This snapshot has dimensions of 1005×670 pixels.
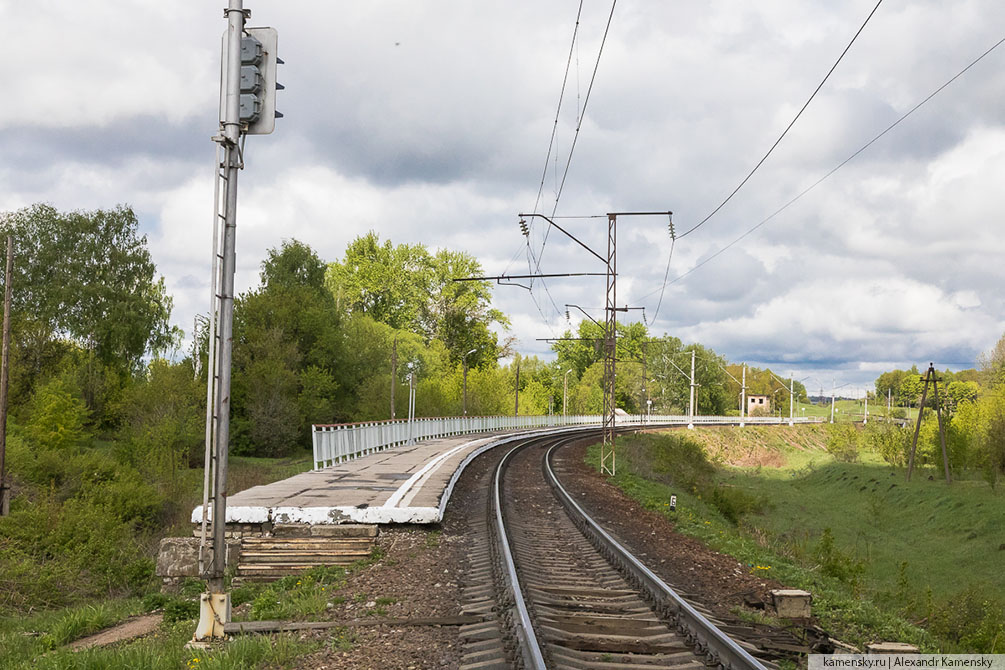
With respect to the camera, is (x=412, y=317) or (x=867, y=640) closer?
(x=867, y=640)

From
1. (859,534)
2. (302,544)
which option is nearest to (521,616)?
(302,544)

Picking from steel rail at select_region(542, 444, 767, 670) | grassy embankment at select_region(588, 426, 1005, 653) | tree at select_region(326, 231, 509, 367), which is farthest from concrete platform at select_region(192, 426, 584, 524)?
tree at select_region(326, 231, 509, 367)

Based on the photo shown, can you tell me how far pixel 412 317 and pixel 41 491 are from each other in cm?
5292

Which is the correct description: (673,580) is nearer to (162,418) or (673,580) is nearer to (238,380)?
(162,418)

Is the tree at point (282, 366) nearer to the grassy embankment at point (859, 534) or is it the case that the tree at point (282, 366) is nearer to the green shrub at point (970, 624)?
the grassy embankment at point (859, 534)

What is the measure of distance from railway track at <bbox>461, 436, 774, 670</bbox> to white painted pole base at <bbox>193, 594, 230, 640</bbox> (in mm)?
2100

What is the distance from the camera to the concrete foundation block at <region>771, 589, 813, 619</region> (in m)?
8.12

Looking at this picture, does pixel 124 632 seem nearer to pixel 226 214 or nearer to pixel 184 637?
pixel 184 637

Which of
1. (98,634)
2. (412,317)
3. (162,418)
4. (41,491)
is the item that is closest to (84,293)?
(162,418)

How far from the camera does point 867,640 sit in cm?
738

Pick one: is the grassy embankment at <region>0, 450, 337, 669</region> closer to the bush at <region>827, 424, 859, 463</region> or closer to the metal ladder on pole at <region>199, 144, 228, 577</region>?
the metal ladder on pole at <region>199, 144, 228, 577</region>

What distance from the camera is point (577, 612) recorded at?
7.75 metres

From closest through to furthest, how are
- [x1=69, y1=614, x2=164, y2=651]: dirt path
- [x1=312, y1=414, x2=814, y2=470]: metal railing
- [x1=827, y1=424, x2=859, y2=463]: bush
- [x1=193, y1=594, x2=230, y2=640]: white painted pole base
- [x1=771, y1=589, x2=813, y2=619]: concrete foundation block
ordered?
[x1=193, y1=594, x2=230, y2=640]: white painted pole base
[x1=771, y1=589, x2=813, y2=619]: concrete foundation block
[x1=69, y1=614, x2=164, y2=651]: dirt path
[x1=312, y1=414, x2=814, y2=470]: metal railing
[x1=827, y1=424, x2=859, y2=463]: bush

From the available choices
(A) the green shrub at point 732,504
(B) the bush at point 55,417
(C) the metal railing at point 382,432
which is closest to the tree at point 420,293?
(C) the metal railing at point 382,432
